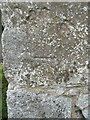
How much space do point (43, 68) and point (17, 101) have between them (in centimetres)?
31

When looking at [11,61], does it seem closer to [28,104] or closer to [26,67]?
[26,67]

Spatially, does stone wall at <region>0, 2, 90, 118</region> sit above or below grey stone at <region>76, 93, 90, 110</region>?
above

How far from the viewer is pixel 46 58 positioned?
1.52 meters

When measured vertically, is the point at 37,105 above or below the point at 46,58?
below

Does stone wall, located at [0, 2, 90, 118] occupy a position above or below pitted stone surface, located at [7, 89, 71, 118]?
above

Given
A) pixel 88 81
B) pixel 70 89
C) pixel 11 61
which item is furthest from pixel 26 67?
pixel 88 81

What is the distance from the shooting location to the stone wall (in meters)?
1.47

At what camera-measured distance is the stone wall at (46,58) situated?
1.47m

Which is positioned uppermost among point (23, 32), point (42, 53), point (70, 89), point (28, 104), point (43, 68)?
point (23, 32)

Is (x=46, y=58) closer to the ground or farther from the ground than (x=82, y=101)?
farther from the ground

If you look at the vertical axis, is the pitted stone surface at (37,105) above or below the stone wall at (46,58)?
below

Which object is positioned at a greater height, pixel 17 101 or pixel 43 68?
pixel 43 68

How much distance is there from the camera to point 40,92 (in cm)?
157

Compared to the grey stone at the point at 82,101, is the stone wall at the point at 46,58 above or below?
above
